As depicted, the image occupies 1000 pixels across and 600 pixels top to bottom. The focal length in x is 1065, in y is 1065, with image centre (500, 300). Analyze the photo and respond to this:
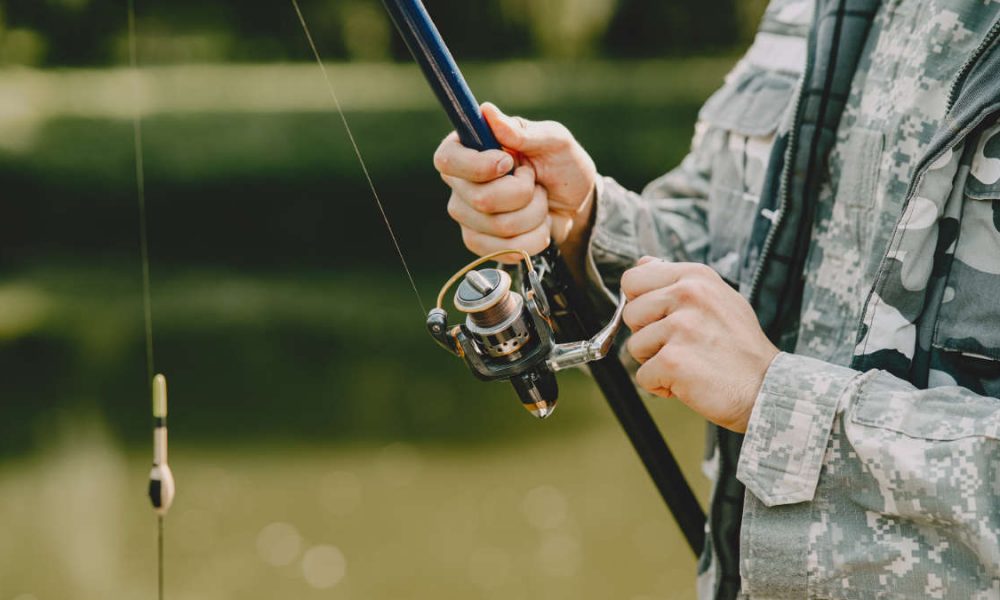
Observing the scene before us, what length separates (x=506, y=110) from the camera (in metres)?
11.6

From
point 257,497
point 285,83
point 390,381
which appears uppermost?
point 257,497

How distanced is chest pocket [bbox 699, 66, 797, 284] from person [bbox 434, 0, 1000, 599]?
0.04 feet

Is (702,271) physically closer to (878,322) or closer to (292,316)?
(878,322)

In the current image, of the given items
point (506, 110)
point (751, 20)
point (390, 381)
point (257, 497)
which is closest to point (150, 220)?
point (506, 110)

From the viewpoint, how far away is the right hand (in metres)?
1.49

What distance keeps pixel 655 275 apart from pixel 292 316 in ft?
23.1

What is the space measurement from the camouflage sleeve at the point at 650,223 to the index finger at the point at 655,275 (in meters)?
0.31

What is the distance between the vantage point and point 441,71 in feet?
4.79

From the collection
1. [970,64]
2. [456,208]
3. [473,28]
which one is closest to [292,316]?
[456,208]

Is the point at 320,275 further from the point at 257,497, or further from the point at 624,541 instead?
the point at 624,541

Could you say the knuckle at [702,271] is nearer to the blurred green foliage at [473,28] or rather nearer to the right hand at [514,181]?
the right hand at [514,181]

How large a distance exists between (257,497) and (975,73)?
15.7 ft

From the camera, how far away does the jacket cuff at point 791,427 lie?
1.23 m

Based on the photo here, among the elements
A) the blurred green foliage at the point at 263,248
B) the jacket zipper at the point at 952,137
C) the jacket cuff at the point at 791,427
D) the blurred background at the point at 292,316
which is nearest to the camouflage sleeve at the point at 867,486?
the jacket cuff at the point at 791,427
